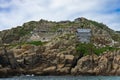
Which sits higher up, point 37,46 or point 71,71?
point 37,46

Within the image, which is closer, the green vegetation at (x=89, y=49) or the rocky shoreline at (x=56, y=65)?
the rocky shoreline at (x=56, y=65)

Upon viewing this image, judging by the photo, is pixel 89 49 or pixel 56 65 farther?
pixel 89 49

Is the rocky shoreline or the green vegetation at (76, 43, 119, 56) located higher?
the green vegetation at (76, 43, 119, 56)

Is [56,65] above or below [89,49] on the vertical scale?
below

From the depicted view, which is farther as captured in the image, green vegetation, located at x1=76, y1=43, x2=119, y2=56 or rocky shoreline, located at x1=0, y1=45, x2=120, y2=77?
green vegetation, located at x1=76, y1=43, x2=119, y2=56

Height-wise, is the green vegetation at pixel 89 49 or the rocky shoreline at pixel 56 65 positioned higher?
the green vegetation at pixel 89 49

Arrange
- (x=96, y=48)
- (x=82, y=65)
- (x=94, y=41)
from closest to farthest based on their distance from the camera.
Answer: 1. (x=82, y=65)
2. (x=96, y=48)
3. (x=94, y=41)

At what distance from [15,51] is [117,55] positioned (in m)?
40.4

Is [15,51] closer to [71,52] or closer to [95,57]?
[71,52]

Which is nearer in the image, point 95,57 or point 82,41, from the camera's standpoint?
point 95,57

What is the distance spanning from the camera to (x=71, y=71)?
502ft

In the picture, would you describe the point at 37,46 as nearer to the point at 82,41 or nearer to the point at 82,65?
the point at 82,65

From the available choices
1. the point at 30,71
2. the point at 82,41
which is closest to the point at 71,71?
the point at 30,71

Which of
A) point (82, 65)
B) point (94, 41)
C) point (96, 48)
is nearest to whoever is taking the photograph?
point (82, 65)
